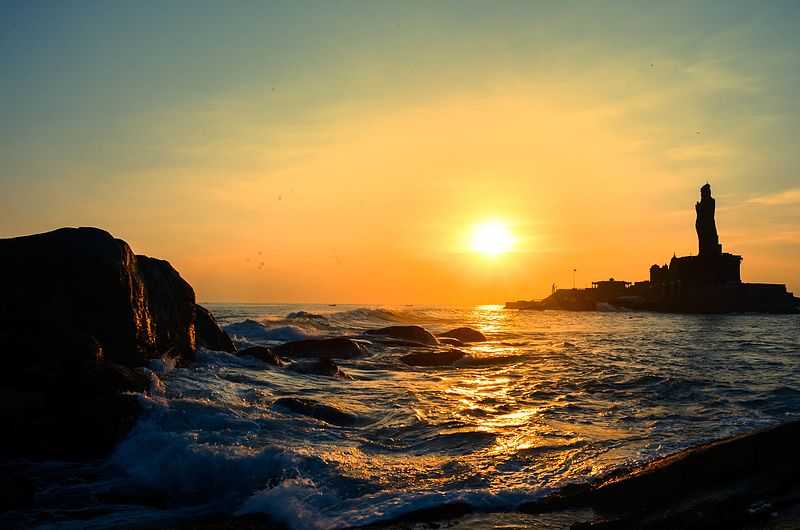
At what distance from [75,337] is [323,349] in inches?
507

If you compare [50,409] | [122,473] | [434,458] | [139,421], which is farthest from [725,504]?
[50,409]

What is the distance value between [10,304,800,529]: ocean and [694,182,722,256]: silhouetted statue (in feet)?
337

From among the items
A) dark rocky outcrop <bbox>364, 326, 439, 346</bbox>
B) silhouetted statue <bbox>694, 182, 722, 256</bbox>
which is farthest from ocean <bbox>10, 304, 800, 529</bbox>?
silhouetted statue <bbox>694, 182, 722, 256</bbox>

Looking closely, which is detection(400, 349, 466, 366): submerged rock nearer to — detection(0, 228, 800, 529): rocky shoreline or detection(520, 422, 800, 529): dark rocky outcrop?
detection(0, 228, 800, 529): rocky shoreline

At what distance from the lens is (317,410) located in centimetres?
1066

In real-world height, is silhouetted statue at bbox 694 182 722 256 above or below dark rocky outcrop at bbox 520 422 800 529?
above

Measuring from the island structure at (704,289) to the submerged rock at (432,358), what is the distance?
296ft

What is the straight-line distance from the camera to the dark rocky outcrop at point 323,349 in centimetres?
2103

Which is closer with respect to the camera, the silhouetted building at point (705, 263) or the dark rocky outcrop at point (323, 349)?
the dark rocky outcrop at point (323, 349)

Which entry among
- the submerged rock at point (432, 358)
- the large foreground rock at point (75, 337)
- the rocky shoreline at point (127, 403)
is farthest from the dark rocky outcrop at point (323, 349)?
the large foreground rock at point (75, 337)

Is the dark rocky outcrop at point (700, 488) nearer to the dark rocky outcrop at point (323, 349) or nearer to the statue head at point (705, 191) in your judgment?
the dark rocky outcrop at point (323, 349)

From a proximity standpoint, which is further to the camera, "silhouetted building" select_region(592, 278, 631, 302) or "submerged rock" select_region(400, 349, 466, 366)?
"silhouetted building" select_region(592, 278, 631, 302)

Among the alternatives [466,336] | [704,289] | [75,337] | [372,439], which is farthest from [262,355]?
[704,289]

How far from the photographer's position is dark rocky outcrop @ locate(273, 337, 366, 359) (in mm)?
21031
